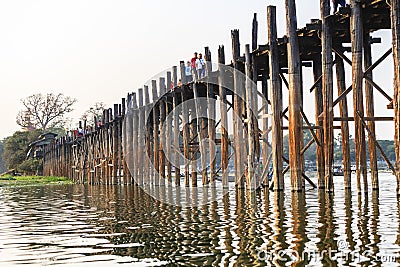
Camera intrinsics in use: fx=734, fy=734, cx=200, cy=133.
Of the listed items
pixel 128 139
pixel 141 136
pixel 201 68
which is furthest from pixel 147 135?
pixel 201 68

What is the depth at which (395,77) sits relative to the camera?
51.1ft

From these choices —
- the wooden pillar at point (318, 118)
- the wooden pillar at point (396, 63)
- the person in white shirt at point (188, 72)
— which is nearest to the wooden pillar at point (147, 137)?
the person in white shirt at point (188, 72)

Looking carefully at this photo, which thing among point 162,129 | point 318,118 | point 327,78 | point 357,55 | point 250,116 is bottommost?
point 318,118

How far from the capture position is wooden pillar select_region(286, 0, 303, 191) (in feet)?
65.4

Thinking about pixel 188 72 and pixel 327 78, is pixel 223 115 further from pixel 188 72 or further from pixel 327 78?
pixel 327 78

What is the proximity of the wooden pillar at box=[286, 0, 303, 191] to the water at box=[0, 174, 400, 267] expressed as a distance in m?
2.36

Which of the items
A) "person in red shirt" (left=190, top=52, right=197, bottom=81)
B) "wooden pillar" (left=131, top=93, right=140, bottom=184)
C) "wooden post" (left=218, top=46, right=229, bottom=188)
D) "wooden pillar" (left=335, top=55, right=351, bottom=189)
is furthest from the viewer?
"wooden pillar" (left=131, top=93, right=140, bottom=184)

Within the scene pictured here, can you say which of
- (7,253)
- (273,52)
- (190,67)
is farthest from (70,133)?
(7,253)

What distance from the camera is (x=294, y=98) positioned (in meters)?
20.2

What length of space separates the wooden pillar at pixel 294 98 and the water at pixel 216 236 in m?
2.36

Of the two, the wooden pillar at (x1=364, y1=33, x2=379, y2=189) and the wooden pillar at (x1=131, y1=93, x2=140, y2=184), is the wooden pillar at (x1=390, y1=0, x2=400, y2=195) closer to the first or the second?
the wooden pillar at (x1=364, y1=33, x2=379, y2=189)

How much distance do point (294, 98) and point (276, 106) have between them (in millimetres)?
1415

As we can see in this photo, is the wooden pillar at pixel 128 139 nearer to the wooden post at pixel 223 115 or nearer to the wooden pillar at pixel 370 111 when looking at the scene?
the wooden post at pixel 223 115

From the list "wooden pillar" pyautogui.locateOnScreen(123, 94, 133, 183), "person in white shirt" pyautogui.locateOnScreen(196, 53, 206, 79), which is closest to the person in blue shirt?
"person in white shirt" pyautogui.locateOnScreen(196, 53, 206, 79)
